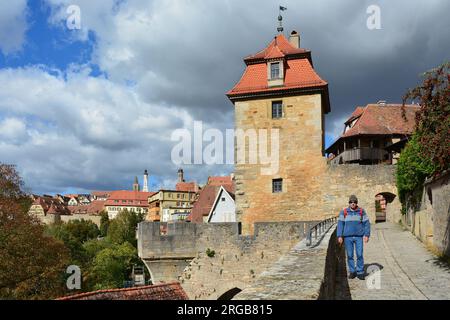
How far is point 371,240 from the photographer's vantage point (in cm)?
1611

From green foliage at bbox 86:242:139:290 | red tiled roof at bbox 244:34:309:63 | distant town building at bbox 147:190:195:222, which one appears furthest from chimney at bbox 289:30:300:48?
distant town building at bbox 147:190:195:222

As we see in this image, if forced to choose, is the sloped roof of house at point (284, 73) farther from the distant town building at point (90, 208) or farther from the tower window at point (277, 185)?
the distant town building at point (90, 208)

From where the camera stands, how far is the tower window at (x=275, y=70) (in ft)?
71.0

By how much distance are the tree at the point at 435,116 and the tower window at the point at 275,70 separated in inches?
487

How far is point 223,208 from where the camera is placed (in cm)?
3900

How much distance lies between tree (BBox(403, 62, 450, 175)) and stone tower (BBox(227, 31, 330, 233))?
11.2m

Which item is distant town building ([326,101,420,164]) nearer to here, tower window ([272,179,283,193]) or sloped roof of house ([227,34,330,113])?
sloped roof of house ([227,34,330,113])

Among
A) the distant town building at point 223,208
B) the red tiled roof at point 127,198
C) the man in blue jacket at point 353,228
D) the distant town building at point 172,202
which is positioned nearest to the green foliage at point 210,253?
the man in blue jacket at point 353,228

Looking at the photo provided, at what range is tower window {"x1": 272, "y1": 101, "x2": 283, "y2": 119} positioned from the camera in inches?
838

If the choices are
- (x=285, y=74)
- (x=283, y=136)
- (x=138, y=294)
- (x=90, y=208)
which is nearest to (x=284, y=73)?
(x=285, y=74)

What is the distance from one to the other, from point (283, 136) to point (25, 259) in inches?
536

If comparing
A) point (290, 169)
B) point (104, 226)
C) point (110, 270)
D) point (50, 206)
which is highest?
point (290, 169)

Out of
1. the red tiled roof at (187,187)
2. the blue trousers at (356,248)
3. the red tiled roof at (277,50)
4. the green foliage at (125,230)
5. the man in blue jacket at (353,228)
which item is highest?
the red tiled roof at (277,50)

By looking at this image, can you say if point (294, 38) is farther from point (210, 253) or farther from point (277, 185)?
point (210, 253)
